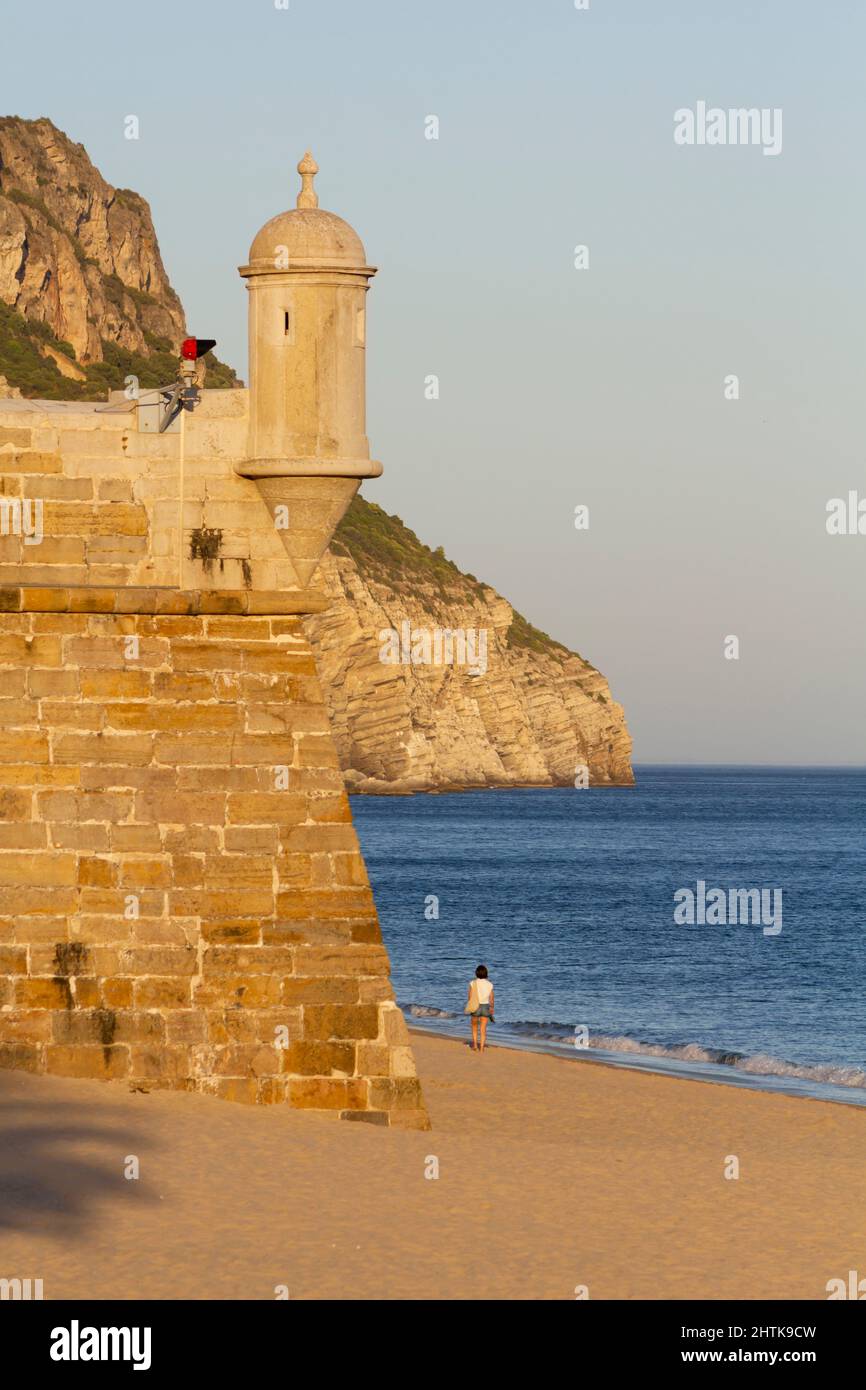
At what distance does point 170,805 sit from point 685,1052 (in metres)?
15.2

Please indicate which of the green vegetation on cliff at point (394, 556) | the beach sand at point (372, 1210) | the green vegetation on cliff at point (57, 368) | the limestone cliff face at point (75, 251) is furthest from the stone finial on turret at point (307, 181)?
the green vegetation on cliff at point (394, 556)

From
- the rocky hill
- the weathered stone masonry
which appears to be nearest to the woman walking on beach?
the weathered stone masonry

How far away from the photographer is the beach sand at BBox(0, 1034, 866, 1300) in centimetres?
1118

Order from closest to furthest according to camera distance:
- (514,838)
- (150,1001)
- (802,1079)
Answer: (150,1001), (802,1079), (514,838)

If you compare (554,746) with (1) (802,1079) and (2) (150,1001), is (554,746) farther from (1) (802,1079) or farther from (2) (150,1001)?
(2) (150,1001)

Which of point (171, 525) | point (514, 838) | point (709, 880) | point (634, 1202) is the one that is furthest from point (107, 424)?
point (514, 838)

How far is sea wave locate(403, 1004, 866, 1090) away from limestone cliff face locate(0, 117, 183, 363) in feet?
244

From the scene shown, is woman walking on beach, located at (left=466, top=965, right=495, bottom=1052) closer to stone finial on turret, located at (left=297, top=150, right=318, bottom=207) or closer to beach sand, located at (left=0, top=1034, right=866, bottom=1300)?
beach sand, located at (left=0, top=1034, right=866, bottom=1300)

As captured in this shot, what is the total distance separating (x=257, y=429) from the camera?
1512cm

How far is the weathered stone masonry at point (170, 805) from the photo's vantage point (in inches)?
583

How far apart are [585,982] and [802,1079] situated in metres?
13.0

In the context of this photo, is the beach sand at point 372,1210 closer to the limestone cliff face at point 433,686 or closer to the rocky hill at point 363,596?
the rocky hill at point 363,596

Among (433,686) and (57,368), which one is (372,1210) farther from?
(433,686)

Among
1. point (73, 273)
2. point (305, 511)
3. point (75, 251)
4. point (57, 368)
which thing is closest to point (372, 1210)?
point (305, 511)
